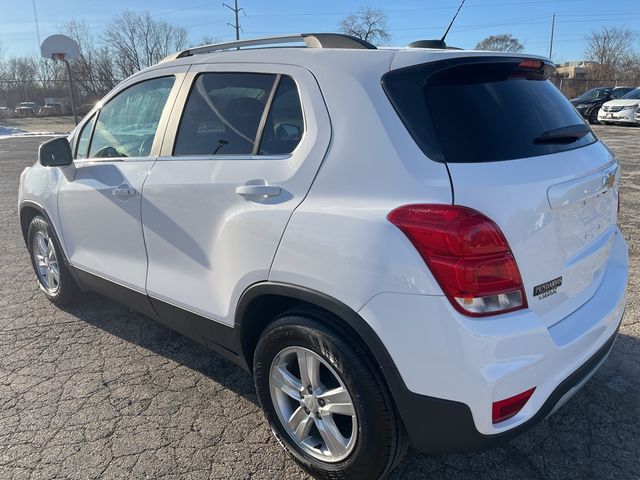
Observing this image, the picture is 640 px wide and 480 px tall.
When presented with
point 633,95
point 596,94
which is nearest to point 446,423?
point 633,95

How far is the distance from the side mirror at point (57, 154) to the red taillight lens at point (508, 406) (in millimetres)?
3082

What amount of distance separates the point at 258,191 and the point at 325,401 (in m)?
0.94

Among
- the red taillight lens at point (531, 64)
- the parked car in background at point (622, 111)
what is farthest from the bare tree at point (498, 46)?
the parked car in background at point (622, 111)

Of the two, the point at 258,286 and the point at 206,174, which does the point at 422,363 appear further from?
the point at 206,174

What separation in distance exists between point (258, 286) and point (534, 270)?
3.65 feet

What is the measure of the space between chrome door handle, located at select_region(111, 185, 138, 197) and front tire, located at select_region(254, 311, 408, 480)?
1223 millimetres

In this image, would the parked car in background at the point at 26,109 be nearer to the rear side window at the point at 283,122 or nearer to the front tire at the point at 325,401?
the rear side window at the point at 283,122

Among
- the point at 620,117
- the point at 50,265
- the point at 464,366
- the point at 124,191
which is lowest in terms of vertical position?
the point at 620,117

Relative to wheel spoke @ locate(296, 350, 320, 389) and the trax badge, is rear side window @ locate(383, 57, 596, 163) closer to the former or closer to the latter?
the trax badge

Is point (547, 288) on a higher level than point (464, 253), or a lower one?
lower

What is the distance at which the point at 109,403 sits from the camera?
295 centimetres

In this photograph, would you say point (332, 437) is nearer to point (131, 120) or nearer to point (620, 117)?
point (131, 120)

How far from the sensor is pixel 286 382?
7.71ft

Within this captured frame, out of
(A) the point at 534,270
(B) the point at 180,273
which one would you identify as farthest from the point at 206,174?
(A) the point at 534,270
